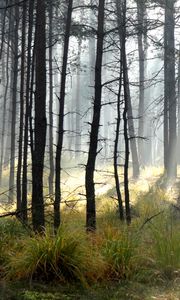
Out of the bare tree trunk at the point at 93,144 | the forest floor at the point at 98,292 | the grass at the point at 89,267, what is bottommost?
the forest floor at the point at 98,292

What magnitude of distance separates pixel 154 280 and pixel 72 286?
1.29 metres

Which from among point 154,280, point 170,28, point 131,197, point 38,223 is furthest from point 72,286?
point 170,28

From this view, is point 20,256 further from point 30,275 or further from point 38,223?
point 38,223

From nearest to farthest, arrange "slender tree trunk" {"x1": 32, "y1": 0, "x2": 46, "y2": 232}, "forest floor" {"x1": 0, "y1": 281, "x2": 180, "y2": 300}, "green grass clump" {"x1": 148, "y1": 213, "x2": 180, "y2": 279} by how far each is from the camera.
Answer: "forest floor" {"x1": 0, "y1": 281, "x2": 180, "y2": 300}
"green grass clump" {"x1": 148, "y1": 213, "x2": 180, "y2": 279}
"slender tree trunk" {"x1": 32, "y1": 0, "x2": 46, "y2": 232}

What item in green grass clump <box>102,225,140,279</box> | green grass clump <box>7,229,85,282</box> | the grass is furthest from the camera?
green grass clump <box>102,225,140,279</box>

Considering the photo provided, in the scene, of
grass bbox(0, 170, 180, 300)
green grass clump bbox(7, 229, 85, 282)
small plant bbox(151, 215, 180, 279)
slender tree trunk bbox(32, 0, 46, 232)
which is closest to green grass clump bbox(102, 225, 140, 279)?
grass bbox(0, 170, 180, 300)

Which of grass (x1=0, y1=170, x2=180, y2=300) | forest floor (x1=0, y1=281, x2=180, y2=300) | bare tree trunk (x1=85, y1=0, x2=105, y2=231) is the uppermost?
bare tree trunk (x1=85, y1=0, x2=105, y2=231)

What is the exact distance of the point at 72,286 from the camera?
5586mm

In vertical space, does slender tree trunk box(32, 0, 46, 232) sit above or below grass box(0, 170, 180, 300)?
above

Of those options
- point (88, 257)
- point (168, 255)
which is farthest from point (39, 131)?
point (168, 255)

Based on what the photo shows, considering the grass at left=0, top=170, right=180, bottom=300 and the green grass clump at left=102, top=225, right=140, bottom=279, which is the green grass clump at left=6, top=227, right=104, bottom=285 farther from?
the green grass clump at left=102, top=225, right=140, bottom=279

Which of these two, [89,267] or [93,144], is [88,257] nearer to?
[89,267]

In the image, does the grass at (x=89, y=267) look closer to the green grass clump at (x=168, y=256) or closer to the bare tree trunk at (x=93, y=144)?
the green grass clump at (x=168, y=256)

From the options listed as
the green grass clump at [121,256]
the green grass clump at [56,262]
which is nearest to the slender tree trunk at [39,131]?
the green grass clump at [121,256]
